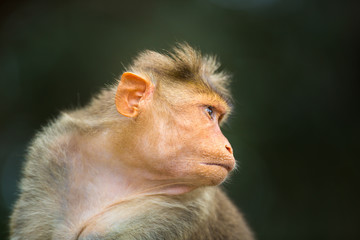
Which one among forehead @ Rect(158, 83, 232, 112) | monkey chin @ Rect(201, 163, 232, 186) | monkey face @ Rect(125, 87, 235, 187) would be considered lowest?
monkey chin @ Rect(201, 163, 232, 186)

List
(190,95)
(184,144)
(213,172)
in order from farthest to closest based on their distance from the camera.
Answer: (190,95)
(184,144)
(213,172)

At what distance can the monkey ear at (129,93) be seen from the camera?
438 cm

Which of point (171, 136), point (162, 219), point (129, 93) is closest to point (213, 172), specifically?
point (171, 136)

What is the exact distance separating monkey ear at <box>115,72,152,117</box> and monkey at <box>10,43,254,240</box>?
10mm

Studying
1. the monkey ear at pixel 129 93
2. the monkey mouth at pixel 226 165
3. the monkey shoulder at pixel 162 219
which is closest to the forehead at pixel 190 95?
the monkey ear at pixel 129 93

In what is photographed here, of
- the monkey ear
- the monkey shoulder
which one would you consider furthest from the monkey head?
the monkey shoulder

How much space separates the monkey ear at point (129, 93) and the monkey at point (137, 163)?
0.01 m

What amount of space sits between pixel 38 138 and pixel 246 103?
691 cm

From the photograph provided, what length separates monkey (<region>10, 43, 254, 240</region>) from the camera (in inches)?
A: 168

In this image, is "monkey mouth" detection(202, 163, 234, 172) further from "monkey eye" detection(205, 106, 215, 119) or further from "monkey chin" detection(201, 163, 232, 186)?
"monkey eye" detection(205, 106, 215, 119)

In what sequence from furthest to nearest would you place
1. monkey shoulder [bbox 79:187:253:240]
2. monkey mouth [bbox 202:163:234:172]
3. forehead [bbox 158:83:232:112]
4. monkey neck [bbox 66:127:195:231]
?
1. forehead [bbox 158:83:232:112]
2. monkey neck [bbox 66:127:195:231]
3. monkey mouth [bbox 202:163:234:172]
4. monkey shoulder [bbox 79:187:253:240]

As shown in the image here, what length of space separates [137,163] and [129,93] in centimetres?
73

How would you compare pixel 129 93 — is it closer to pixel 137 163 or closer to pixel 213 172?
pixel 137 163

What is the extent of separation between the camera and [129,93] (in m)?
4.43
